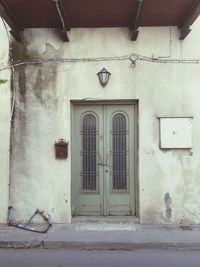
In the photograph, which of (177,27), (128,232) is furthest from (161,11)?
(128,232)

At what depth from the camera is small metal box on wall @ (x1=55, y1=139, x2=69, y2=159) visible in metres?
8.95

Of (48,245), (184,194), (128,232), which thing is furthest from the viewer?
(184,194)

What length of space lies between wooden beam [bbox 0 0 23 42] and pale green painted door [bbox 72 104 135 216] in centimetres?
189

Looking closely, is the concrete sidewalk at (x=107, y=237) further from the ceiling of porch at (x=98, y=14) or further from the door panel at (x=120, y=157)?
the ceiling of porch at (x=98, y=14)

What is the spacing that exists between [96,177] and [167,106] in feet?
6.74

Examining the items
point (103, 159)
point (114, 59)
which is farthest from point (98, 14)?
point (103, 159)

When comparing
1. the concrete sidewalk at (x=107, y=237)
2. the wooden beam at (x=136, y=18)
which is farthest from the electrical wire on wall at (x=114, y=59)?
the concrete sidewalk at (x=107, y=237)

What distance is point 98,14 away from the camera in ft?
27.9

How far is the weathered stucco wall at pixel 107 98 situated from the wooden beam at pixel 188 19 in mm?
241

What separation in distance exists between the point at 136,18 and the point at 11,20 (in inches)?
93.1

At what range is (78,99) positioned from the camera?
356 inches

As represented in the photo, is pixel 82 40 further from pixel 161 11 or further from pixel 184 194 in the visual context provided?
pixel 184 194

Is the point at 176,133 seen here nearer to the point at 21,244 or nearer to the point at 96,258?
the point at 96,258

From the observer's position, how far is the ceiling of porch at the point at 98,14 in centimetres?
807
